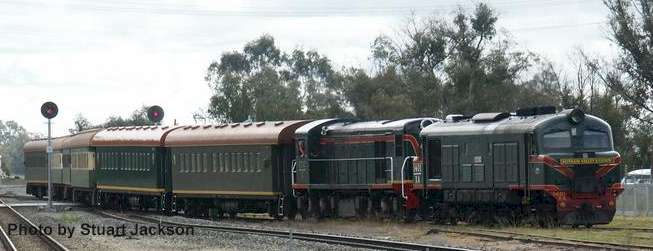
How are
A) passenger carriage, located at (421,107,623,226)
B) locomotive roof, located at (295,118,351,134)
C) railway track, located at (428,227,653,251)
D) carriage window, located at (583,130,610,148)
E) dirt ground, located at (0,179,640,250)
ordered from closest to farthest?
railway track, located at (428,227,653,251) → dirt ground, located at (0,179,640,250) → passenger carriage, located at (421,107,623,226) → carriage window, located at (583,130,610,148) → locomotive roof, located at (295,118,351,134)

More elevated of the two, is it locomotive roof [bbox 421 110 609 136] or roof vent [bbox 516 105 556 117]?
roof vent [bbox 516 105 556 117]

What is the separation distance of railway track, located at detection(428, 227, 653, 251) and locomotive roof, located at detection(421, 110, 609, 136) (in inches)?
113

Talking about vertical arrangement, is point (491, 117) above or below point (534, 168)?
above

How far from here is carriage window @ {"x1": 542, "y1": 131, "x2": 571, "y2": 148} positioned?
91.1ft

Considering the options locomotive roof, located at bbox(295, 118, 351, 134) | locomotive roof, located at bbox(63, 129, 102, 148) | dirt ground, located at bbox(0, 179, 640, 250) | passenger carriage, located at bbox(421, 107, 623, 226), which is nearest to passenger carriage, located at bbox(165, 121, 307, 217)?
locomotive roof, located at bbox(295, 118, 351, 134)

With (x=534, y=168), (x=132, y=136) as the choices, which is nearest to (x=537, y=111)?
(x=534, y=168)

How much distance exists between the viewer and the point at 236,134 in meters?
38.8

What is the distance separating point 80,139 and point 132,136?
286 inches

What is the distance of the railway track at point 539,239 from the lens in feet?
69.7

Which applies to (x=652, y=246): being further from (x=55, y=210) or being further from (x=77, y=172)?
(x=77, y=172)

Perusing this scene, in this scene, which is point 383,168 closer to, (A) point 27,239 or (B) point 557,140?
(B) point 557,140

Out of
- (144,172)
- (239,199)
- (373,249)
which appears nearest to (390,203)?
(239,199)

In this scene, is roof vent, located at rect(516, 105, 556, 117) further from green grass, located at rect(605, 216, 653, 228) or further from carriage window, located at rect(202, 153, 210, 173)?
carriage window, located at rect(202, 153, 210, 173)

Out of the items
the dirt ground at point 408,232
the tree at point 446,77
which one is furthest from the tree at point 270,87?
the dirt ground at point 408,232
